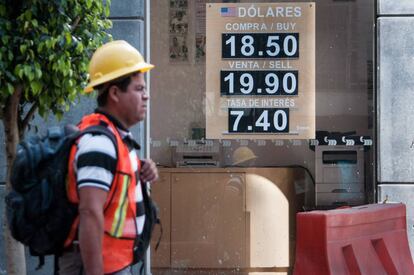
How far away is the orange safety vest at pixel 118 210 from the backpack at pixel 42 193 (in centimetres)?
4

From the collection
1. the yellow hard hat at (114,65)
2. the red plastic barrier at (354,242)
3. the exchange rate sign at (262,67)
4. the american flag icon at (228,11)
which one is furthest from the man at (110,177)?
the american flag icon at (228,11)

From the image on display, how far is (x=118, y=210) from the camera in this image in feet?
11.1

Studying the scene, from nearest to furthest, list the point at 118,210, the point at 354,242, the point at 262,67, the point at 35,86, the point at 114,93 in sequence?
the point at 118,210
the point at 114,93
the point at 35,86
the point at 354,242
the point at 262,67

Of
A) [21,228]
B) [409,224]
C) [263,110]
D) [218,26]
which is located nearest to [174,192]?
[263,110]

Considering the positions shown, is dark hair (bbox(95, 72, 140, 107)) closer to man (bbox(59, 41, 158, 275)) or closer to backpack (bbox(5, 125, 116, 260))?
man (bbox(59, 41, 158, 275))

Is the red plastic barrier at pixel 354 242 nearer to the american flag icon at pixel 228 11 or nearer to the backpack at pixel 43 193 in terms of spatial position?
the american flag icon at pixel 228 11

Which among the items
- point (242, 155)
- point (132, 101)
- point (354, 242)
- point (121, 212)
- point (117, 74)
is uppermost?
point (117, 74)

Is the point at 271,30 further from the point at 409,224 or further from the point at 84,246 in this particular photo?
the point at 84,246

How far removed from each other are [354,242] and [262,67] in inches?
78.9

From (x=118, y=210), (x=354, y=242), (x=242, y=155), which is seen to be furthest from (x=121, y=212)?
(x=242, y=155)

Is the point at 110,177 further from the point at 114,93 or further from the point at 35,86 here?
the point at 35,86

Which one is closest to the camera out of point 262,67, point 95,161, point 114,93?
point 95,161

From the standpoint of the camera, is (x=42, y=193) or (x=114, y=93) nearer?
(x=42, y=193)

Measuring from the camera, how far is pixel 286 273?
7781 mm
